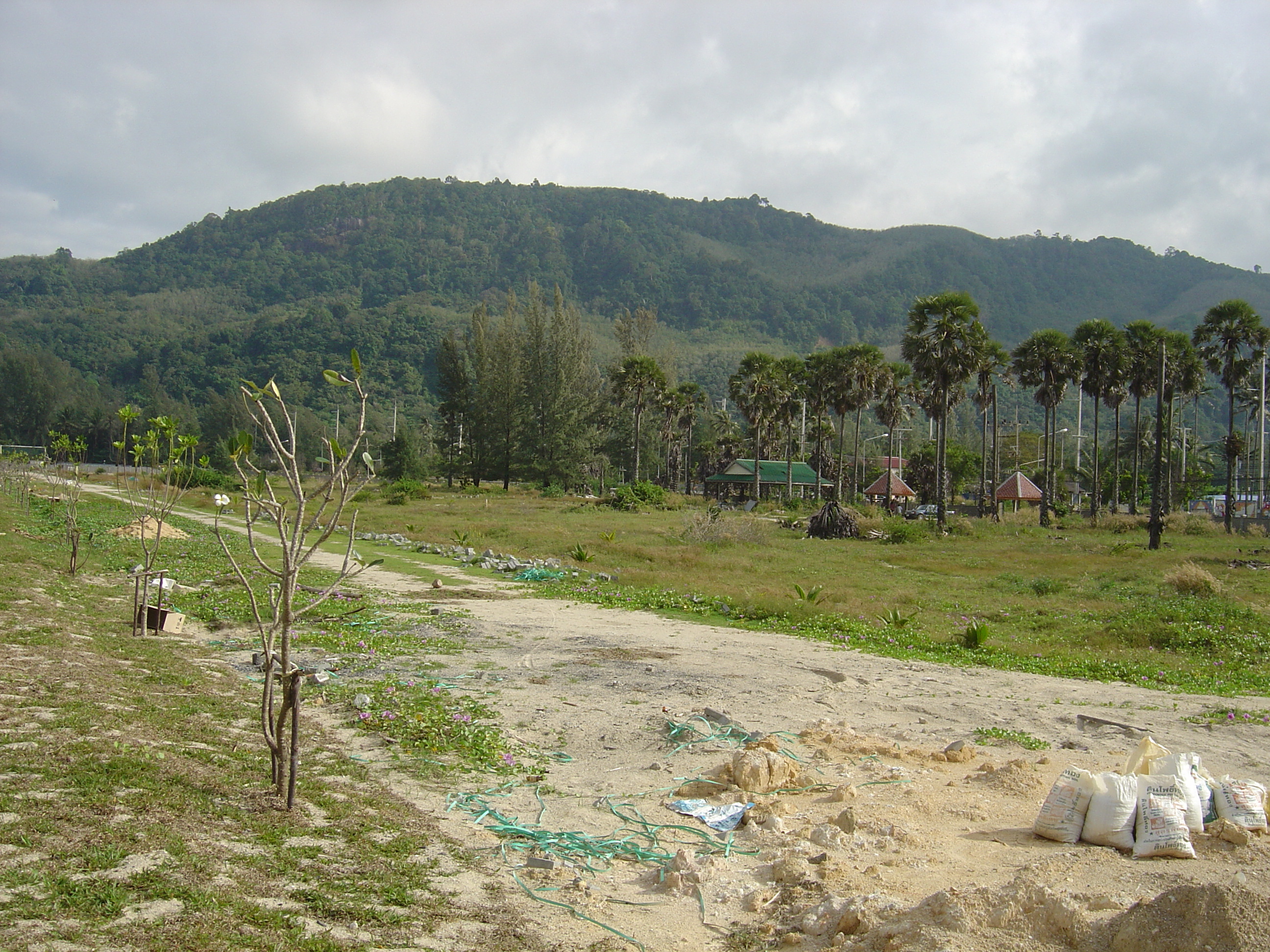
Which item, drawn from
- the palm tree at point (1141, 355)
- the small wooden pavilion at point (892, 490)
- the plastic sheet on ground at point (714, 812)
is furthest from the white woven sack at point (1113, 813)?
the small wooden pavilion at point (892, 490)

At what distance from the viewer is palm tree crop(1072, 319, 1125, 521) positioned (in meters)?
51.2

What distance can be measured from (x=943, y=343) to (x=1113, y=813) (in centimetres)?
3862

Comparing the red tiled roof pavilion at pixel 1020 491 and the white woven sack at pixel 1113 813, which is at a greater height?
the red tiled roof pavilion at pixel 1020 491

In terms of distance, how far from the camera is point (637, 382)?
210 feet

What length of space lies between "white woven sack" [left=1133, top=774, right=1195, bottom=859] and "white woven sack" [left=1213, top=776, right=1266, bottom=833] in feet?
0.81

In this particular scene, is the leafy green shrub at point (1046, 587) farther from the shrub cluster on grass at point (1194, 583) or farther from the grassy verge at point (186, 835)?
the grassy verge at point (186, 835)

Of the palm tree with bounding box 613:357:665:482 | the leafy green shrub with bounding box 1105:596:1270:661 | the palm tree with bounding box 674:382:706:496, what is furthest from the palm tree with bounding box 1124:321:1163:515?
the leafy green shrub with bounding box 1105:596:1270:661

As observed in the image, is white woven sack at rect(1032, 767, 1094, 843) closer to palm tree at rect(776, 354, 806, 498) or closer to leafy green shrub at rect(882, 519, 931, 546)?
leafy green shrub at rect(882, 519, 931, 546)

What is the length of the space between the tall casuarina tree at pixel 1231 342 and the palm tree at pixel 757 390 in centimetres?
2643

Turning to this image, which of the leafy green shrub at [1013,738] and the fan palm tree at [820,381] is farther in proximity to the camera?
the fan palm tree at [820,381]

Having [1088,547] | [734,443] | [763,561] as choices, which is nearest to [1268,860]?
[763,561]

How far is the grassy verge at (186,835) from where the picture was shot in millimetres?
3623

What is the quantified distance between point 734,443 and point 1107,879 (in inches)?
3089

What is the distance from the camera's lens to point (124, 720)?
247 inches
